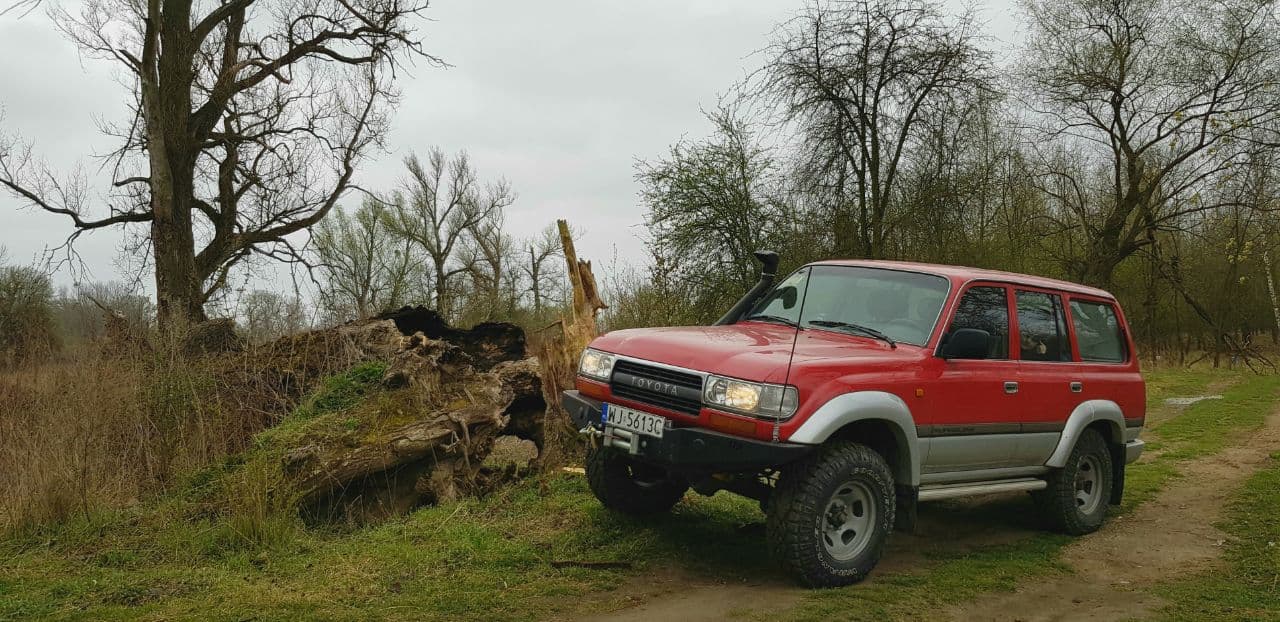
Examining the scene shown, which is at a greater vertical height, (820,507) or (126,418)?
(126,418)

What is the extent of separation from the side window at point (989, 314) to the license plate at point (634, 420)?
7.77ft

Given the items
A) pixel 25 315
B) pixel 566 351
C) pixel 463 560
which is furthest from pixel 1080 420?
pixel 25 315

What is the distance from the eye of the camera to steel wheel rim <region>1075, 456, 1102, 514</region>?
300 inches

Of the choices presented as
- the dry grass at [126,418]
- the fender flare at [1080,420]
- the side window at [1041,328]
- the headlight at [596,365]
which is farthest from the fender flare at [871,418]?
the dry grass at [126,418]

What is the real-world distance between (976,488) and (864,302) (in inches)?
61.0

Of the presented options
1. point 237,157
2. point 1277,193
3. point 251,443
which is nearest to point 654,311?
point 251,443

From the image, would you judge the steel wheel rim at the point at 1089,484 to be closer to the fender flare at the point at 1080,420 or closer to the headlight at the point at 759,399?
the fender flare at the point at 1080,420

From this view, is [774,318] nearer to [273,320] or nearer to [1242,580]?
[1242,580]

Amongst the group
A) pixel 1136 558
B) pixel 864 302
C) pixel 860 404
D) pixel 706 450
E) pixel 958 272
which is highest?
pixel 958 272

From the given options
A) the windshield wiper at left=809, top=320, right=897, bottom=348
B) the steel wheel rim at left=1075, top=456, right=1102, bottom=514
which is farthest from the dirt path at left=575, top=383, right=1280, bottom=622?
the windshield wiper at left=809, top=320, right=897, bottom=348

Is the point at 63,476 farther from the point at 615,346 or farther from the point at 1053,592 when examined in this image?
the point at 1053,592

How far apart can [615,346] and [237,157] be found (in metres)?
17.3

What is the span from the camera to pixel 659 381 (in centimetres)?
564

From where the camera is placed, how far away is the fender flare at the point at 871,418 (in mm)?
5184
